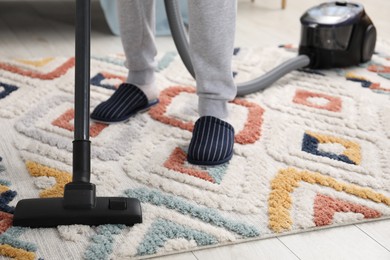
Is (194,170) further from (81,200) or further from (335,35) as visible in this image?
(335,35)

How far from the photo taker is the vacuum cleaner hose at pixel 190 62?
1261mm

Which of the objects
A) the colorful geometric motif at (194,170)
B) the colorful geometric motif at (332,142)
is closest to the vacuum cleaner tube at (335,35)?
the colorful geometric motif at (332,142)

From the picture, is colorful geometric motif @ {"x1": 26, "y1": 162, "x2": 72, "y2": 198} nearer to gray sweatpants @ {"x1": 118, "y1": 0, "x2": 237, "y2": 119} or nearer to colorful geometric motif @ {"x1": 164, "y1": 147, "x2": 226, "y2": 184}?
colorful geometric motif @ {"x1": 164, "y1": 147, "x2": 226, "y2": 184}

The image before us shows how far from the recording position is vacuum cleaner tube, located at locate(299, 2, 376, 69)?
1598mm

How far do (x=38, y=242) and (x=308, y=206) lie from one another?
415mm

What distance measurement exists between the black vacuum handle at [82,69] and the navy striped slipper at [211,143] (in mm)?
255

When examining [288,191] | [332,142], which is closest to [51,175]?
[288,191]

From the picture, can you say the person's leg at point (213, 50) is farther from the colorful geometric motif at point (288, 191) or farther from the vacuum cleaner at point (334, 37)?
the vacuum cleaner at point (334, 37)

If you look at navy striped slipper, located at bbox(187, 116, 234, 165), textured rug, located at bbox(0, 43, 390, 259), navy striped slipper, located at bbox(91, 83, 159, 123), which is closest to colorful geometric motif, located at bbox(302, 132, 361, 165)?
textured rug, located at bbox(0, 43, 390, 259)

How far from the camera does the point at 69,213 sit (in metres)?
0.85

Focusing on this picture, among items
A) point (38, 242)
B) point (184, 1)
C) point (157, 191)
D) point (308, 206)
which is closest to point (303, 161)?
point (308, 206)

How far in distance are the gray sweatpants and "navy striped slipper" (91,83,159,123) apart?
0.05 metres

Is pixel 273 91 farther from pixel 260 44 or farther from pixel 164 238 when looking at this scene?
pixel 164 238

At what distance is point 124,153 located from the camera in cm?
111
